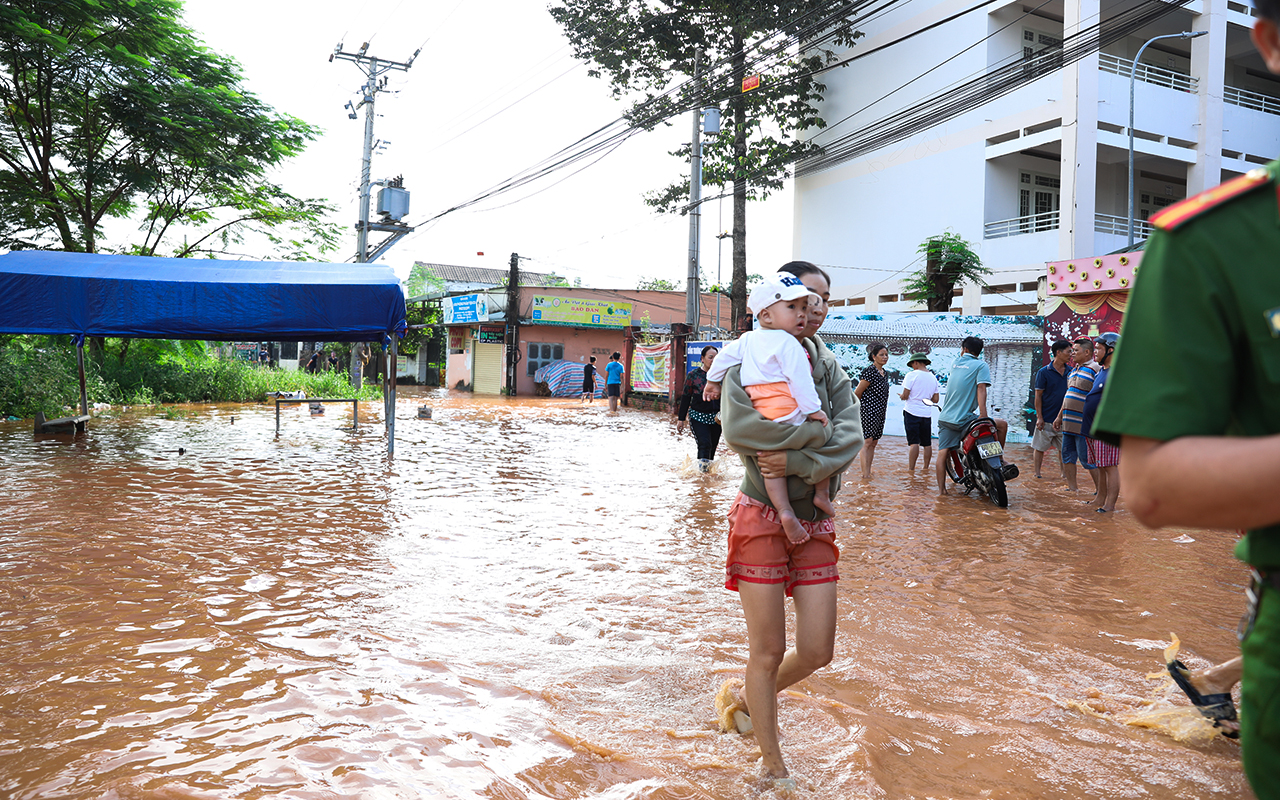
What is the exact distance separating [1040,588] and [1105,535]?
2.32 metres

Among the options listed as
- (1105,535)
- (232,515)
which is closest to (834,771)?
(1105,535)

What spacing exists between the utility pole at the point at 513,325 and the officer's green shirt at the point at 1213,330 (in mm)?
34200

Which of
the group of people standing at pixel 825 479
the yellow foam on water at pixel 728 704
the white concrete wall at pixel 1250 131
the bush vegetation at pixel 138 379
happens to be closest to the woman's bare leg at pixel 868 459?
the group of people standing at pixel 825 479

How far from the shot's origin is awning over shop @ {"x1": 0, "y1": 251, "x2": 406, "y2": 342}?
10.8 metres

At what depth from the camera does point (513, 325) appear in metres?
35.3

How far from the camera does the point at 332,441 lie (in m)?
14.2

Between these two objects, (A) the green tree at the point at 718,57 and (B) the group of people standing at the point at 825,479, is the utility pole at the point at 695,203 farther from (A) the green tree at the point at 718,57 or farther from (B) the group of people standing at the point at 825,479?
(B) the group of people standing at the point at 825,479

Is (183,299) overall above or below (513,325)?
below

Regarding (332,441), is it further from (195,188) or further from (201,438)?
(195,188)

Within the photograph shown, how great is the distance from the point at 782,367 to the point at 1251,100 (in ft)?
90.8

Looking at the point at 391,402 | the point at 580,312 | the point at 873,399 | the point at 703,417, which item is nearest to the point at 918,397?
the point at 873,399

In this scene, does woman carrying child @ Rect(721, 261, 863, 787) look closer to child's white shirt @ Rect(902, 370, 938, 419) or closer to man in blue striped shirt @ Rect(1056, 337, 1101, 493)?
man in blue striped shirt @ Rect(1056, 337, 1101, 493)

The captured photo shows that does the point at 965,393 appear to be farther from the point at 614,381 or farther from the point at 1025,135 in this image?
the point at 614,381

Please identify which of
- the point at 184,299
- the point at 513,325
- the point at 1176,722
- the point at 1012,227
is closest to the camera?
the point at 1176,722
